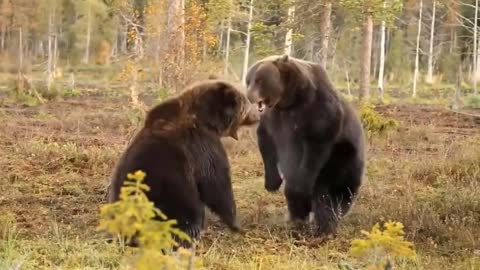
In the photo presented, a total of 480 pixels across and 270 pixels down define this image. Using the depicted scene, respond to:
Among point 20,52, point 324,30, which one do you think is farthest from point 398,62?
point 324,30

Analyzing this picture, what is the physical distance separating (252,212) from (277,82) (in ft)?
5.92

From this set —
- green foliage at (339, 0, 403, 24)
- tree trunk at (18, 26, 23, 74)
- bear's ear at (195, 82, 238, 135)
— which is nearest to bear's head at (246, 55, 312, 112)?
bear's ear at (195, 82, 238, 135)

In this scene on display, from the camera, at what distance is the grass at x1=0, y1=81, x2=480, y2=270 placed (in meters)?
5.89

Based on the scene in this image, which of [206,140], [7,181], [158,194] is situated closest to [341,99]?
[206,140]

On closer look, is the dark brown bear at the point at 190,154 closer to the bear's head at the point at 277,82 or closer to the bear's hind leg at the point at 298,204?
the bear's head at the point at 277,82

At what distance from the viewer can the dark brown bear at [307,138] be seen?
6.71m

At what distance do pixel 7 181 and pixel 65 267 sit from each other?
4092mm

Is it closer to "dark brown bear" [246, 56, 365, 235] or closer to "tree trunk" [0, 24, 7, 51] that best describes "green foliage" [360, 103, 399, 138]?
"dark brown bear" [246, 56, 365, 235]

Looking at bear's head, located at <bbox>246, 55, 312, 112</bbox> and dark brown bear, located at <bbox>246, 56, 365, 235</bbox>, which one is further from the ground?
bear's head, located at <bbox>246, 55, 312, 112</bbox>

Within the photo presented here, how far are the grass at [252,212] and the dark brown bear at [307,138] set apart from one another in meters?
0.34

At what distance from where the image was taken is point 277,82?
666cm

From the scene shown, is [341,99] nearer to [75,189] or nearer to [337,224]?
[337,224]

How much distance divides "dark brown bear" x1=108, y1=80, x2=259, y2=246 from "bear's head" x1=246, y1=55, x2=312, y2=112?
17 centimetres

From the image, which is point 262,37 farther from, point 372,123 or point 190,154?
point 190,154
